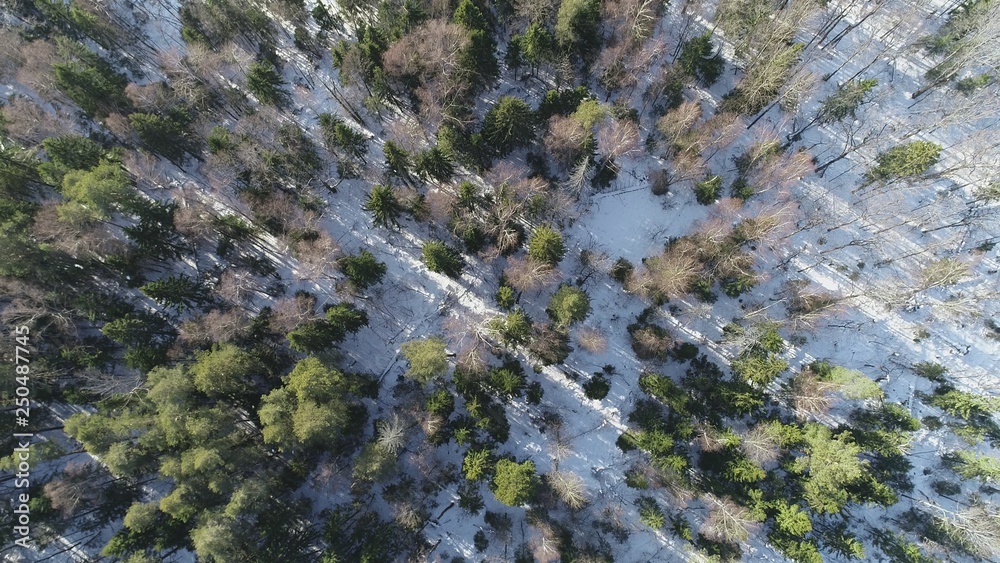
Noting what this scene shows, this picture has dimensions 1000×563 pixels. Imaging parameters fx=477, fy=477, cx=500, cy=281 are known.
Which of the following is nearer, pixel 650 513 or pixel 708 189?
pixel 650 513

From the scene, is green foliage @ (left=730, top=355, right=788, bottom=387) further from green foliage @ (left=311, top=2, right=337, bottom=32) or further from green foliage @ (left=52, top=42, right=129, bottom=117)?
green foliage @ (left=52, top=42, right=129, bottom=117)

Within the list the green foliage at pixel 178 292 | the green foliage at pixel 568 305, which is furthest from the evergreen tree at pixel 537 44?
the green foliage at pixel 178 292

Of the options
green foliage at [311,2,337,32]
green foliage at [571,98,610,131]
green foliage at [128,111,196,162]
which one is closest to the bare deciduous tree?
green foliage at [571,98,610,131]

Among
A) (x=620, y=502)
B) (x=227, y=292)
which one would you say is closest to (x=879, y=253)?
(x=620, y=502)

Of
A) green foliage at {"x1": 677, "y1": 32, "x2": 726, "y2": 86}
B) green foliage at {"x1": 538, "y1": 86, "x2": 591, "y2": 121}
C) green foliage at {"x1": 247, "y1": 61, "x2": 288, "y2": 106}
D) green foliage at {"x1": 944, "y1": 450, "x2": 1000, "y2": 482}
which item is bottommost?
green foliage at {"x1": 247, "y1": 61, "x2": 288, "y2": 106}

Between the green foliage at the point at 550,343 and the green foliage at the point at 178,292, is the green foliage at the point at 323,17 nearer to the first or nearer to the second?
the green foliage at the point at 178,292

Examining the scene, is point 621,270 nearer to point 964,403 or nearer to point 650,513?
point 650,513

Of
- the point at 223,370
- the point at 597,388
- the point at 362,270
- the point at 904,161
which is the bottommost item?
the point at 223,370

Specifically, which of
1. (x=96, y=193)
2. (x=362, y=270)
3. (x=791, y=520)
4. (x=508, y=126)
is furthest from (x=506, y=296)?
(x=96, y=193)
